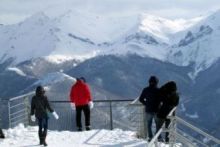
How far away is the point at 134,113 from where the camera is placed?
76.8ft

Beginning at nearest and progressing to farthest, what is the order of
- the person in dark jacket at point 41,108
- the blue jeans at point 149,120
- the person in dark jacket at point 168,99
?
the person in dark jacket at point 168,99 < the person in dark jacket at point 41,108 < the blue jeans at point 149,120

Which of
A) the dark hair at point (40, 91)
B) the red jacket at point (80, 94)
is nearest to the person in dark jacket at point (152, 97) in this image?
the dark hair at point (40, 91)

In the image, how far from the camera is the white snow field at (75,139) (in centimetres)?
2130

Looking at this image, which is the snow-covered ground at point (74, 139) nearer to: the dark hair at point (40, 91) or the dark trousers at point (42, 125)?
the dark trousers at point (42, 125)

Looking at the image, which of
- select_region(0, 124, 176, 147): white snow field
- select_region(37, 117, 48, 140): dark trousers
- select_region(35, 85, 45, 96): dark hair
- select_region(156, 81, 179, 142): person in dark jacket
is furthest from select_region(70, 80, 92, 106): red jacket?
select_region(156, 81, 179, 142): person in dark jacket

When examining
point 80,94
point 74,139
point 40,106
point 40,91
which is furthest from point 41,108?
point 80,94

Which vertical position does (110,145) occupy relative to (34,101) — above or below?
below

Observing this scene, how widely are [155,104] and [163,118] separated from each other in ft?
4.04

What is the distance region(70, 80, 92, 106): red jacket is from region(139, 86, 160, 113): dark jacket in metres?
3.91

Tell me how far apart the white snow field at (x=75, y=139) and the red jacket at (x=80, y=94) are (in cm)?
122

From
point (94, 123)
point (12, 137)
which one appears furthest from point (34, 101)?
point (94, 123)

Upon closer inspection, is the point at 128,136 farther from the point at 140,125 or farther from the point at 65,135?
the point at 65,135

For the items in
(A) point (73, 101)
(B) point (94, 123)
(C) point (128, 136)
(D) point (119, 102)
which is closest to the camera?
(C) point (128, 136)

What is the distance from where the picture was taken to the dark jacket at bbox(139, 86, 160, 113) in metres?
20.8
